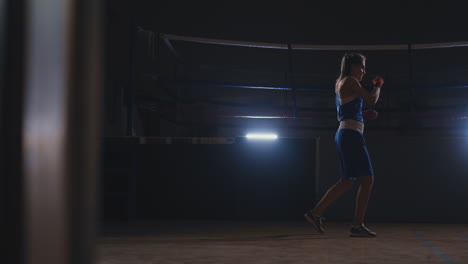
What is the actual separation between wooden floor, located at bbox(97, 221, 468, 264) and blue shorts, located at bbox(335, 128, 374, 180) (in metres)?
0.45

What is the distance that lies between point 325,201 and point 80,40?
10.3 feet

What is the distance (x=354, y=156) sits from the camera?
11.8 feet

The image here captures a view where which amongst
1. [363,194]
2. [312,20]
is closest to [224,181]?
[363,194]

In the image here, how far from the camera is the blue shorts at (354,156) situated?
360 cm

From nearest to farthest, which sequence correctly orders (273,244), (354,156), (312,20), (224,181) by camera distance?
(273,244) < (354,156) < (224,181) < (312,20)

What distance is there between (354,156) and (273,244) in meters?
0.88

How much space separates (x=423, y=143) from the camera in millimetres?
4789

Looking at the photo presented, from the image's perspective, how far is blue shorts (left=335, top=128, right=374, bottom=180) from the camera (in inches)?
142

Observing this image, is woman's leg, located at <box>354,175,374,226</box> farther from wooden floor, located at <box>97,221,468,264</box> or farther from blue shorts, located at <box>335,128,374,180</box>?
wooden floor, located at <box>97,221,468,264</box>

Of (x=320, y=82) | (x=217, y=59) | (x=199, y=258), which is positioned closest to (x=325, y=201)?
(x=199, y=258)

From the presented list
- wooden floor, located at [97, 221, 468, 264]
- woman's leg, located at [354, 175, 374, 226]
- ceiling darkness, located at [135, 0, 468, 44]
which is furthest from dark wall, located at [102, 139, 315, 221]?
ceiling darkness, located at [135, 0, 468, 44]

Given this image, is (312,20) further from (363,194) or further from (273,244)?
(273,244)

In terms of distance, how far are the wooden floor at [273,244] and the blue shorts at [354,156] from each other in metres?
0.45

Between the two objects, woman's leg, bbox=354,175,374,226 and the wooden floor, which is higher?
woman's leg, bbox=354,175,374,226
